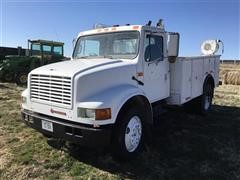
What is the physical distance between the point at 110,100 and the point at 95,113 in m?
0.30

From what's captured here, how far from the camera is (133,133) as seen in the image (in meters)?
4.74

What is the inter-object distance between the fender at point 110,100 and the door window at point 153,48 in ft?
3.76

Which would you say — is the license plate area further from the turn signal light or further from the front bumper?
the turn signal light

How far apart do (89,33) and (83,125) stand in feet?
8.14

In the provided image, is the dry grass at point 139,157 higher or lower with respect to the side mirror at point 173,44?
lower

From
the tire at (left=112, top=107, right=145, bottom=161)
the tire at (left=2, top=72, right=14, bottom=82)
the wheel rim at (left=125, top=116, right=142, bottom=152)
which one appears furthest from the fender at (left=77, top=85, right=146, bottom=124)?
the tire at (left=2, top=72, right=14, bottom=82)

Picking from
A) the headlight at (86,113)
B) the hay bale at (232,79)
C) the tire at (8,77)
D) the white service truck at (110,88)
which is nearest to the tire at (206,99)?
the white service truck at (110,88)

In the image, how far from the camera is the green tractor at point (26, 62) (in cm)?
1474

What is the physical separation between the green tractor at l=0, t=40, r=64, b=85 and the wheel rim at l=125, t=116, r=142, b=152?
36.1ft

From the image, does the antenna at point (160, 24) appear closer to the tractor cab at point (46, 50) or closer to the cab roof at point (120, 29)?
the cab roof at point (120, 29)

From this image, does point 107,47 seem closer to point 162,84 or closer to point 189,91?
point 162,84

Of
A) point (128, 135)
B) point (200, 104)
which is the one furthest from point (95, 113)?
point (200, 104)

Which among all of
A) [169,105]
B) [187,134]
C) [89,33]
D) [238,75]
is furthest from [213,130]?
[238,75]

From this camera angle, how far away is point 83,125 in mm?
4117
